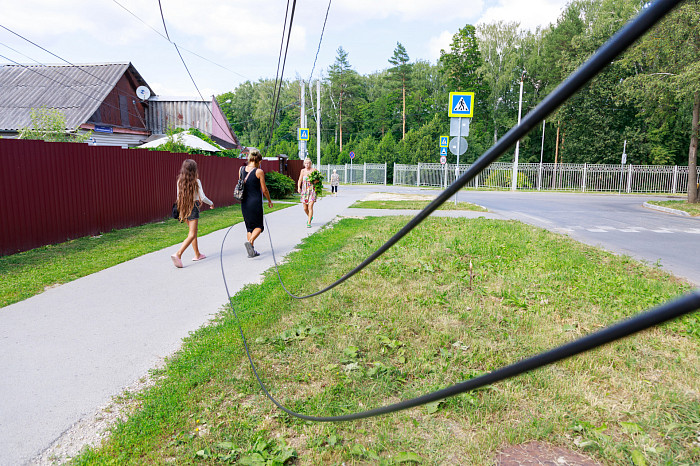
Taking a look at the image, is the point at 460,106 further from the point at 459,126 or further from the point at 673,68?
the point at 673,68

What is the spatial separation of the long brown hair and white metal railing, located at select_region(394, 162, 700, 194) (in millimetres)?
28087

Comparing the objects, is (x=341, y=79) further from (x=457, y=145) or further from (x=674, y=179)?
(x=457, y=145)

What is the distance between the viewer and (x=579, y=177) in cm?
3738

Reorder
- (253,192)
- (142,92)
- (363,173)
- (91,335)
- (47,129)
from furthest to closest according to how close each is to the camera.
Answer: (363,173)
(142,92)
(47,129)
(253,192)
(91,335)

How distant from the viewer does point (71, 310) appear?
496 centimetres

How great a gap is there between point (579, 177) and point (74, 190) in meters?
37.6

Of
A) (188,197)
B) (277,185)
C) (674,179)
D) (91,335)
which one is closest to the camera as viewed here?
(91,335)

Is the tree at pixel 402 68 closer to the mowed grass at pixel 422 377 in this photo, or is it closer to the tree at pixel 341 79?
the tree at pixel 341 79

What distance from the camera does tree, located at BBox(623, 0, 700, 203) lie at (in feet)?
61.4

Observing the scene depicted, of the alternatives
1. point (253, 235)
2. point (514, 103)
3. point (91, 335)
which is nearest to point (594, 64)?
point (91, 335)

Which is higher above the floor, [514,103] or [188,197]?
[514,103]

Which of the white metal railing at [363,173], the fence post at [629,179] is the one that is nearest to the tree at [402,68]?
the white metal railing at [363,173]

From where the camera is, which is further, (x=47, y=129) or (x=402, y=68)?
(x=402, y=68)

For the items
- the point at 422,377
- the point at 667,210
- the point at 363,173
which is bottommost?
the point at 422,377
